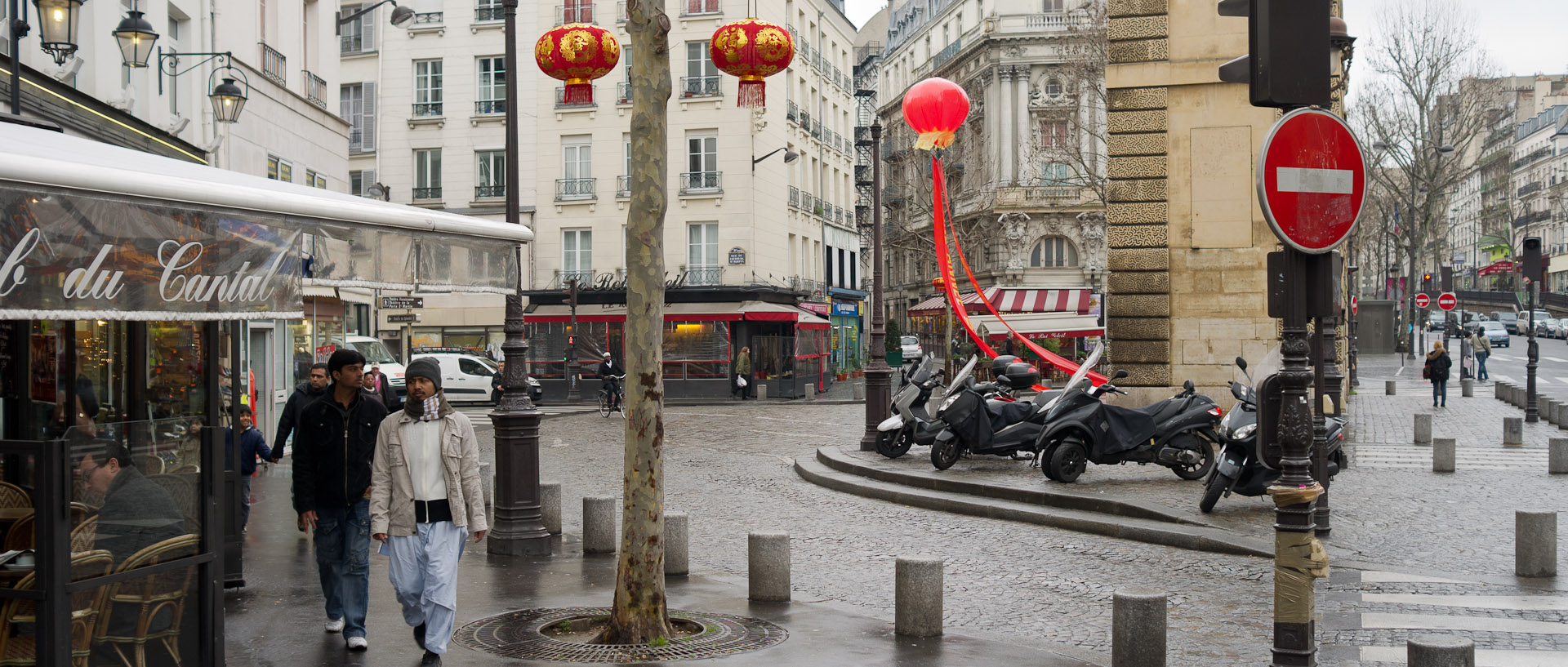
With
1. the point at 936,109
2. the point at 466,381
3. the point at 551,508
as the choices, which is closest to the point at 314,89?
the point at 466,381

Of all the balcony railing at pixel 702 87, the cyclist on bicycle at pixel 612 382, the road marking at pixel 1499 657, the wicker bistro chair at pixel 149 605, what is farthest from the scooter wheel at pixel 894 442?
the balcony railing at pixel 702 87

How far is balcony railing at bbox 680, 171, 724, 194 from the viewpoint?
139 feet

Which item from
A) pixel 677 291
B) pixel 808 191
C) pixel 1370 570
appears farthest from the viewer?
pixel 808 191

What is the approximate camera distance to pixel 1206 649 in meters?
7.41

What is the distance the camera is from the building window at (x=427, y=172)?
43469 millimetres

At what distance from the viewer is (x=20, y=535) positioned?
490 cm

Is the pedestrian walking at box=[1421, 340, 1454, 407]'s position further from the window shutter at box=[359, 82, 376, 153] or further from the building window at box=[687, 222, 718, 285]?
the window shutter at box=[359, 82, 376, 153]

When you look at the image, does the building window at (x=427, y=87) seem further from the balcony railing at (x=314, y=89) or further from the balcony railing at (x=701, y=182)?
the balcony railing at (x=314, y=89)

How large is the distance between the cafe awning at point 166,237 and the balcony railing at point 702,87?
36248mm

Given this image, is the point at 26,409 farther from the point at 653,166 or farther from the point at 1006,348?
the point at 1006,348

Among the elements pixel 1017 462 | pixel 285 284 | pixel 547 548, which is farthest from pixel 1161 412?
pixel 285 284

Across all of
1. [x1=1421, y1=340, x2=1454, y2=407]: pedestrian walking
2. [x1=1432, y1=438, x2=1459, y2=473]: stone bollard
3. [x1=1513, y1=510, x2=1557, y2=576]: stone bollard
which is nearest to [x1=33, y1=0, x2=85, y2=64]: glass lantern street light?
[x1=1513, y1=510, x2=1557, y2=576]: stone bollard

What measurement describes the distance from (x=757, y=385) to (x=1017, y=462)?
907 inches

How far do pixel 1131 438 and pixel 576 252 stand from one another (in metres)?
30.7
